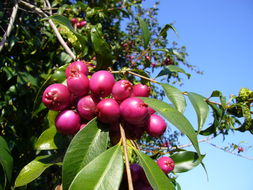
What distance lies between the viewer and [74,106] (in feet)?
2.56

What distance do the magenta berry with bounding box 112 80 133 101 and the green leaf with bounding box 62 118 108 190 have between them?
101mm

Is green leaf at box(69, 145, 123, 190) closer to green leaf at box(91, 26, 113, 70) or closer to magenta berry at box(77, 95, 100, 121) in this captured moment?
magenta berry at box(77, 95, 100, 121)

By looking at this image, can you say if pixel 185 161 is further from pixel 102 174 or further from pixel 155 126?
pixel 102 174

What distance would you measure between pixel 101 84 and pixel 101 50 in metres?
0.19

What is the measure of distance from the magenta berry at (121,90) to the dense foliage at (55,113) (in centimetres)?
7

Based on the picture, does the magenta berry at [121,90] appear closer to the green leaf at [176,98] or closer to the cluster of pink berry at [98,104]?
the cluster of pink berry at [98,104]

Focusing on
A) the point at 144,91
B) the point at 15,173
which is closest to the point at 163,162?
the point at 144,91

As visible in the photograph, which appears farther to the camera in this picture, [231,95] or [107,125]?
[231,95]

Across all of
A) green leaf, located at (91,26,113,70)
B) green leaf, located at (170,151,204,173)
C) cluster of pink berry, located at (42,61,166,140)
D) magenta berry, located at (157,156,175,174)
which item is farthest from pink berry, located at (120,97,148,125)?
green leaf, located at (170,151,204,173)

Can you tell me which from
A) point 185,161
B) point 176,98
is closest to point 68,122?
point 176,98

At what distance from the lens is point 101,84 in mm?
697

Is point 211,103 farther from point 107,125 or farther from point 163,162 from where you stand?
point 107,125

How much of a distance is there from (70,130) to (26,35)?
1.94 meters

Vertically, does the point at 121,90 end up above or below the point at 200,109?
above
